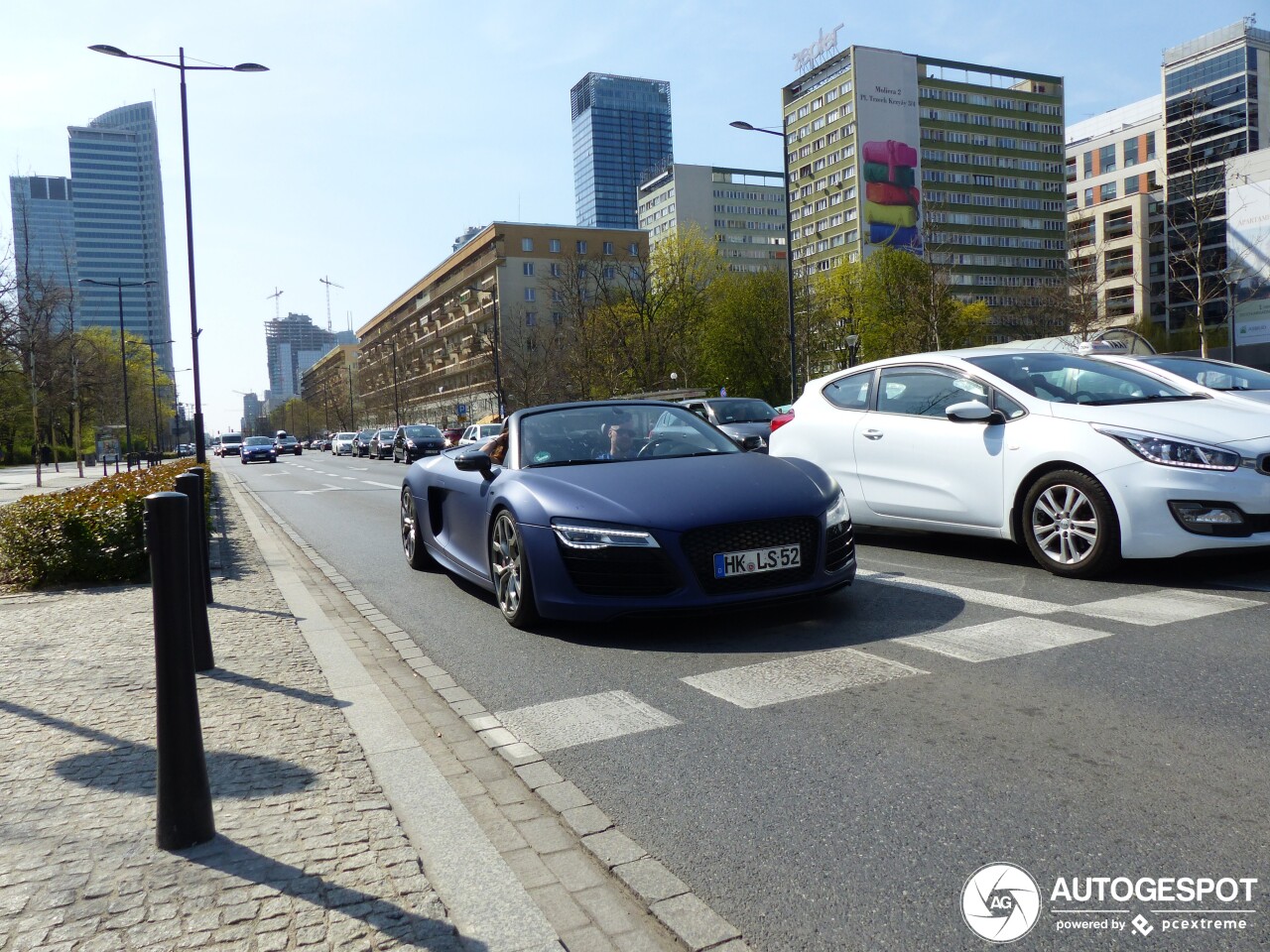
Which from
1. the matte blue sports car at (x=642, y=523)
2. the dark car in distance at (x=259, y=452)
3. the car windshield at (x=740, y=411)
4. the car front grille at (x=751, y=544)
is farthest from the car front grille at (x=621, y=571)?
the dark car in distance at (x=259, y=452)

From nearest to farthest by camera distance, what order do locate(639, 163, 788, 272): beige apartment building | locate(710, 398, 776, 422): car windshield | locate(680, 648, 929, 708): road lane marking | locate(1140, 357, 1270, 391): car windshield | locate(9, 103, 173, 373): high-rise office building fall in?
locate(680, 648, 929, 708): road lane marking < locate(1140, 357, 1270, 391): car windshield < locate(710, 398, 776, 422): car windshield < locate(9, 103, 173, 373): high-rise office building < locate(639, 163, 788, 272): beige apartment building

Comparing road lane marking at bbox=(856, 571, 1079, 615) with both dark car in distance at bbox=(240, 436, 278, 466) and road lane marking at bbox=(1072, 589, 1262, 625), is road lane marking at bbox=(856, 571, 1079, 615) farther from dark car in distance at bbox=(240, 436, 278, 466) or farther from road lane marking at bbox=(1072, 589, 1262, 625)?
dark car in distance at bbox=(240, 436, 278, 466)

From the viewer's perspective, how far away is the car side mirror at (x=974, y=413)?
719cm

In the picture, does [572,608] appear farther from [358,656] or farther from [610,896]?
[610,896]

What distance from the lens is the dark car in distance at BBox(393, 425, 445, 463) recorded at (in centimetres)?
4303

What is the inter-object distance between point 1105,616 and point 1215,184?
73.5 m

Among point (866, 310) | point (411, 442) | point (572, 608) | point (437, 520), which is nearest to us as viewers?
point (572, 608)

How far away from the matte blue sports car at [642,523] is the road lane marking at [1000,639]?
2.21 ft

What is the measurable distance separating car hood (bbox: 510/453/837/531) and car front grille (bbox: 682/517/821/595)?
0.19ft

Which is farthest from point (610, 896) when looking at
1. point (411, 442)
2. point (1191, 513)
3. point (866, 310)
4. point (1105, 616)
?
point (866, 310)

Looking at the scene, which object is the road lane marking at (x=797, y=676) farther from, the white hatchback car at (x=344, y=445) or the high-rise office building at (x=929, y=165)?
the high-rise office building at (x=929, y=165)

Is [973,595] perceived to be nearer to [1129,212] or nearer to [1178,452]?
[1178,452]

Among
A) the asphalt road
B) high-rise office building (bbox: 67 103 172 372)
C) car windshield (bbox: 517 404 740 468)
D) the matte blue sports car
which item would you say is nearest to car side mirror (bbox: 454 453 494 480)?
the matte blue sports car

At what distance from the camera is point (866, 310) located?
Answer: 76125mm
